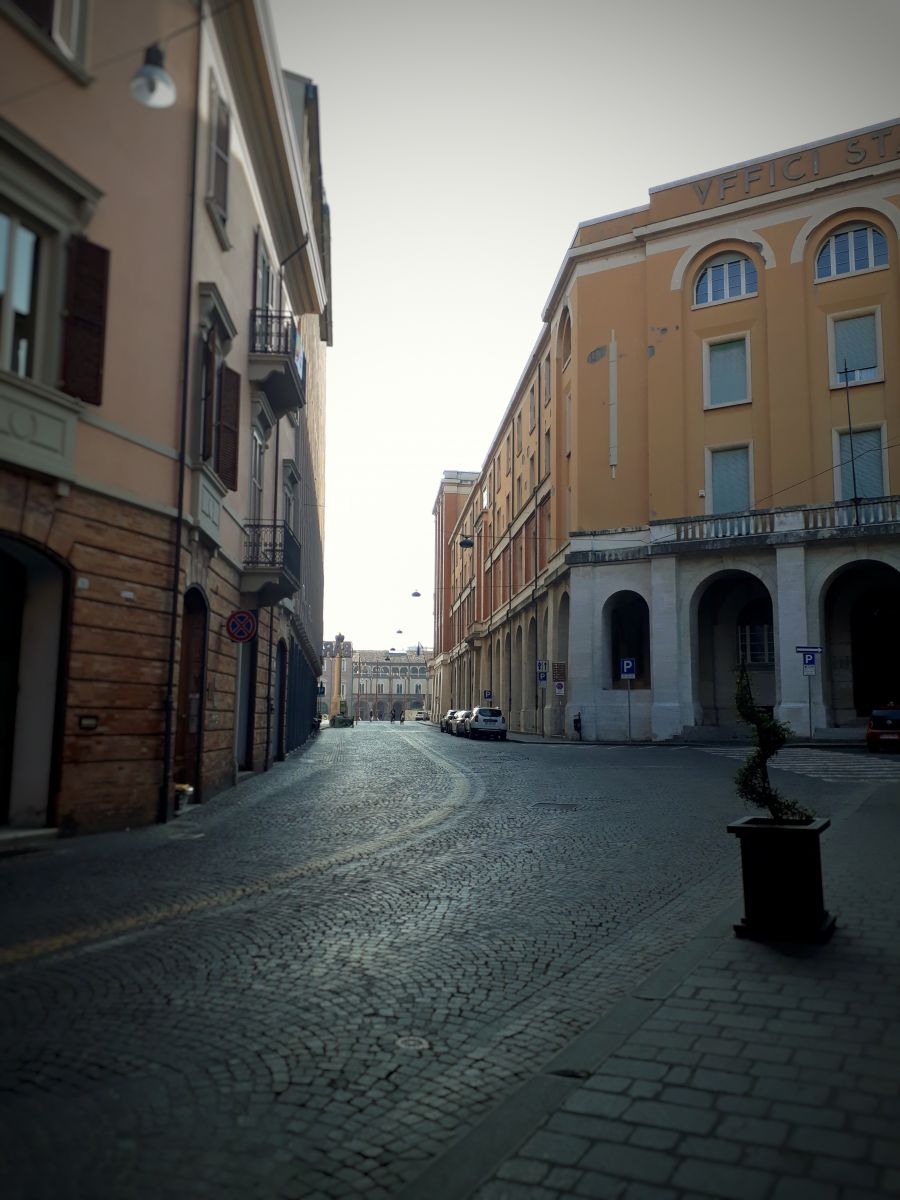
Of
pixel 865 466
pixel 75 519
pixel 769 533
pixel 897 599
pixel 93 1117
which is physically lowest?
pixel 93 1117

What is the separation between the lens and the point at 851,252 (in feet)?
116

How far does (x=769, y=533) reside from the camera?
34.0 metres

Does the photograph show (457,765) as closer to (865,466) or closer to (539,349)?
(865,466)

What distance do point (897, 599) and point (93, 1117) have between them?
116 feet

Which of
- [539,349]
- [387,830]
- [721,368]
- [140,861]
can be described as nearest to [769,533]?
[721,368]

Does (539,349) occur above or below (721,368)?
above

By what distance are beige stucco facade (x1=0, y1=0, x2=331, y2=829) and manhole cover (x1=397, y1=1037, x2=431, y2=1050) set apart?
25.3 ft

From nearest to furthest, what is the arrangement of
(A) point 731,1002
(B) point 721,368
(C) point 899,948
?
(A) point 731,1002 < (C) point 899,948 < (B) point 721,368

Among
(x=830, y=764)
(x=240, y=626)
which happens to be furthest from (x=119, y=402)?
(x=830, y=764)

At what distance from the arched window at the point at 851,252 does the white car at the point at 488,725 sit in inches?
871

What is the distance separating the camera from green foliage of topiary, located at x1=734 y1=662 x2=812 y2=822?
6273 mm

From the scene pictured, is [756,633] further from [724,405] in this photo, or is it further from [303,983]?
[303,983]

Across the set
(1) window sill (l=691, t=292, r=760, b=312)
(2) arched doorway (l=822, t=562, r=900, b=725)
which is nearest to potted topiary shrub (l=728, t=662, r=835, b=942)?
(2) arched doorway (l=822, t=562, r=900, b=725)

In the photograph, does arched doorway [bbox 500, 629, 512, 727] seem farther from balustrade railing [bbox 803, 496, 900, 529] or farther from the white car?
balustrade railing [bbox 803, 496, 900, 529]
